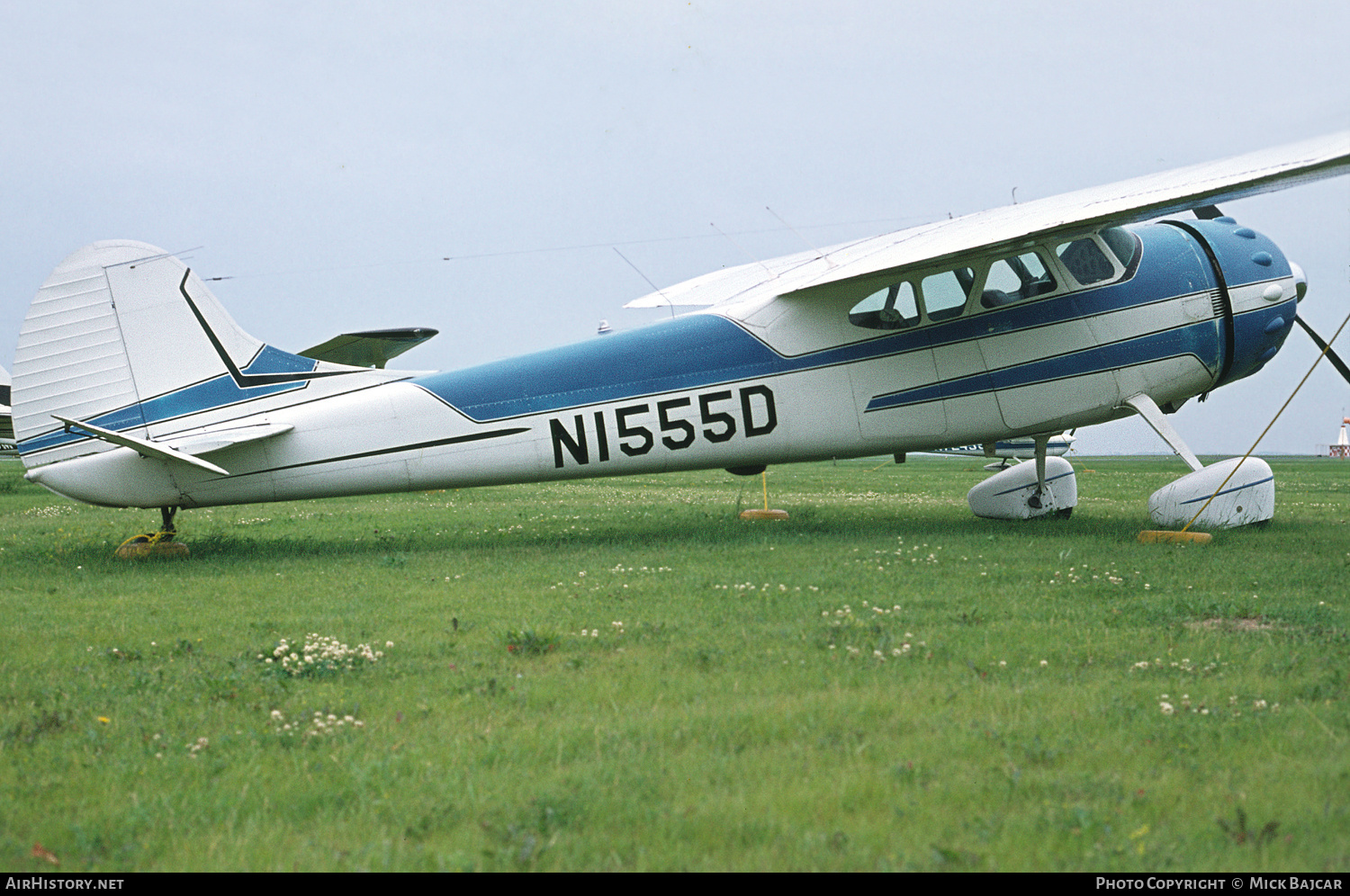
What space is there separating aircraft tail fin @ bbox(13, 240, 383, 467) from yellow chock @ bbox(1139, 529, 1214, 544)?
29.1 feet

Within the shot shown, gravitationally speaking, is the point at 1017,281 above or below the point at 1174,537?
above

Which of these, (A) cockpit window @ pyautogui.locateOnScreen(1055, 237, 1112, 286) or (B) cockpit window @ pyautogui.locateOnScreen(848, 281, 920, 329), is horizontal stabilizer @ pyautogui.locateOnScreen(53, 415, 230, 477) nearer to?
(B) cockpit window @ pyautogui.locateOnScreen(848, 281, 920, 329)

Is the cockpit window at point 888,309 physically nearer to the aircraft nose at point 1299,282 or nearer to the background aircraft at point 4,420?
the aircraft nose at point 1299,282

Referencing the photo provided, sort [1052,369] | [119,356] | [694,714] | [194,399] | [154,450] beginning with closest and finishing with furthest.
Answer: [694,714] → [154,450] → [119,356] → [194,399] → [1052,369]

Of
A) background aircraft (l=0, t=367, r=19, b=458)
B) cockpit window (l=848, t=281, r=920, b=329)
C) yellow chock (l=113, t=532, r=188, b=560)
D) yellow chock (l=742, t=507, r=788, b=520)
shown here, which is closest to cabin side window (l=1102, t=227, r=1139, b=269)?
cockpit window (l=848, t=281, r=920, b=329)

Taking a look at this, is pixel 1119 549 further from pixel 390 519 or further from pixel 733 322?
pixel 390 519

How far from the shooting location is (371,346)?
56.6 ft

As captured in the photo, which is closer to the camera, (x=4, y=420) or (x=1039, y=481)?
(x=1039, y=481)

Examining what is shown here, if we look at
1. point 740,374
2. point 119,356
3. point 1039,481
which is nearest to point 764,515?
point 740,374

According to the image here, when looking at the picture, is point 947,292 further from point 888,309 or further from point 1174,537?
point 1174,537

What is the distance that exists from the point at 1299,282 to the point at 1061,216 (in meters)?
4.14

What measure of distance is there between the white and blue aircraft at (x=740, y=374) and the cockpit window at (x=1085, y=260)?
0.02 metres
